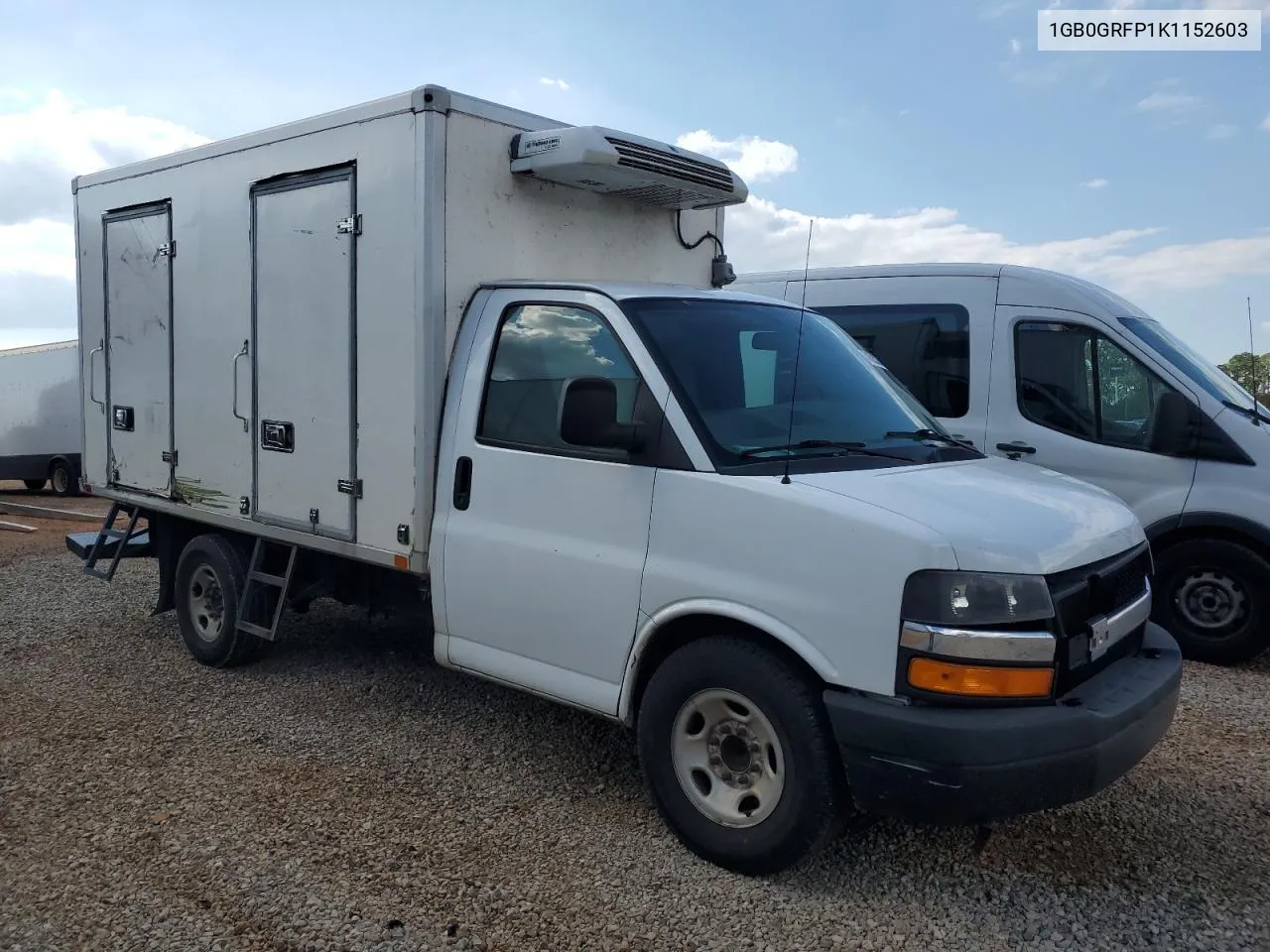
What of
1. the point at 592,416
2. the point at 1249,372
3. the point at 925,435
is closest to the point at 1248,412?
the point at 1249,372

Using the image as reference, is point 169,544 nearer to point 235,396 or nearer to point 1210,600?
point 235,396

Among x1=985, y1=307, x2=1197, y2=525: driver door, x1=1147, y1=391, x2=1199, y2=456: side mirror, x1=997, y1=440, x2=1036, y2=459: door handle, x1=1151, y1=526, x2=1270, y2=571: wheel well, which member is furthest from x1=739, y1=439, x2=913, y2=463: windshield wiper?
x1=1151, y1=526, x2=1270, y2=571: wheel well

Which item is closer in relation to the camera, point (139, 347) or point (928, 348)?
point (139, 347)

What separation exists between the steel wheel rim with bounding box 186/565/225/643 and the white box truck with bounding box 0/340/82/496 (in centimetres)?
1374

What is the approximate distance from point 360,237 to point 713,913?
11.3 feet

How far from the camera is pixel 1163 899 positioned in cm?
363

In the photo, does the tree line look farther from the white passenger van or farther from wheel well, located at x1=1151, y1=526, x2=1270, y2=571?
wheel well, located at x1=1151, y1=526, x2=1270, y2=571

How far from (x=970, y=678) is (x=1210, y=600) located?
13.6 feet

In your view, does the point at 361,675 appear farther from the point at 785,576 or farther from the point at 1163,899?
the point at 1163,899

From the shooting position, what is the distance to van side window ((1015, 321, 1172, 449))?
6.61 metres

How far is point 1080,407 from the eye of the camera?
6797mm

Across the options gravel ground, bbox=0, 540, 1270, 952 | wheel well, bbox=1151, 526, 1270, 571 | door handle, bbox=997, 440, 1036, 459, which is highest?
door handle, bbox=997, 440, 1036, 459

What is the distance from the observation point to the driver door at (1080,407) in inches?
257

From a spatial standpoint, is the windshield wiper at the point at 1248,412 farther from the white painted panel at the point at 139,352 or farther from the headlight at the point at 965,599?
the white painted panel at the point at 139,352
